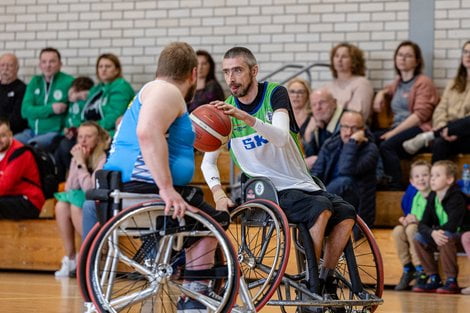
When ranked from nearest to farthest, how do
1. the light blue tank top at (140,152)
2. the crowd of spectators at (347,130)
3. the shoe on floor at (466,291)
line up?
the light blue tank top at (140,152)
the shoe on floor at (466,291)
the crowd of spectators at (347,130)

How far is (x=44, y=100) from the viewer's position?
10.3m

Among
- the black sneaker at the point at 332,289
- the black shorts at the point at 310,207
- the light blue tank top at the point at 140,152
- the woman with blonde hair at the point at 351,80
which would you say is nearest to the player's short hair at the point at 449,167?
the woman with blonde hair at the point at 351,80

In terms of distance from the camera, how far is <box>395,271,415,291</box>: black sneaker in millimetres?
7875

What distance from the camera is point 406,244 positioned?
315 inches

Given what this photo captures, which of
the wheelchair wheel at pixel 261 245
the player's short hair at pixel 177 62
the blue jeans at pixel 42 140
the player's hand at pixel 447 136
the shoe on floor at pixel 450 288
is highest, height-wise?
the player's short hair at pixel 177 62

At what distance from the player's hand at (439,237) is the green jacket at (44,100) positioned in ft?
14.0

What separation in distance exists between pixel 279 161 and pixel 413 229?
2913 mm

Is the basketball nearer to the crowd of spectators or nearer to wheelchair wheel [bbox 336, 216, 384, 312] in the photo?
wheelchair wheel [bbox 336, 216, 384, 312]

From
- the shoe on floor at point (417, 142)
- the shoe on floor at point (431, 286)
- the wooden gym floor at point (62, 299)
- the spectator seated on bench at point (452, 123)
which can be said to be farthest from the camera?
the shoe on floor at point (417, 142)

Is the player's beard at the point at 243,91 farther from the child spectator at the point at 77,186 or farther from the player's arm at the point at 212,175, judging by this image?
the child spectator at the point at 77,186

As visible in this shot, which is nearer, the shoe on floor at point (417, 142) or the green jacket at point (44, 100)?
the shoe on floor at point (417, 142)

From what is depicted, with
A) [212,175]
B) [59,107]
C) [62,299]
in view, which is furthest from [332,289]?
[59,107]

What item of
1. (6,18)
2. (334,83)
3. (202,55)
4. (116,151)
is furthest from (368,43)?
(116,151)

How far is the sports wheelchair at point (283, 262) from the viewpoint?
4812 millimetres
